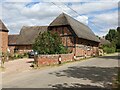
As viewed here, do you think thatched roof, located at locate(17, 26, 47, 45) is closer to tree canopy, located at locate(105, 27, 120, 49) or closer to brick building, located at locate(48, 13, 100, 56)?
brick building, located at locate(48, 13, 100, 56)

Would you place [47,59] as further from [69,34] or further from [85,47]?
[85,47]

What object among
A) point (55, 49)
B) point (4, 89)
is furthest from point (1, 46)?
point (4, 89)

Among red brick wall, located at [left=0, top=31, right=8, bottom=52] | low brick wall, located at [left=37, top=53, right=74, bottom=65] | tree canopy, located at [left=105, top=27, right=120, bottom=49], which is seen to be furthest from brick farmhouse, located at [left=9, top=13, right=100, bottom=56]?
low brick wall, located at [left=37, top=53, right=74, bottom=65]

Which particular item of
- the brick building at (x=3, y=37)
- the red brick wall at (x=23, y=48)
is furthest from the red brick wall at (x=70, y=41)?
the brick building at (x=3, y=37)

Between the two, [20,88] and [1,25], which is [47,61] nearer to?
[20,88]

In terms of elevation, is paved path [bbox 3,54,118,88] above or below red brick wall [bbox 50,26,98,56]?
below

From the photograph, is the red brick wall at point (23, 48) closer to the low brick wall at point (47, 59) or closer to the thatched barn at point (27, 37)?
the thatched barn at point (27, 37)

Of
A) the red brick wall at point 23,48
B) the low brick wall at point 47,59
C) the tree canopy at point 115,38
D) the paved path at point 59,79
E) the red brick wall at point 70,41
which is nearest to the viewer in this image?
the paved path at point 59,79

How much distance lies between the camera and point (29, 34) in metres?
53.7

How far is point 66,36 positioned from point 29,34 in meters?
12.4

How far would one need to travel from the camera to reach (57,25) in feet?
148

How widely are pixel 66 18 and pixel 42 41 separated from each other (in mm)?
17244

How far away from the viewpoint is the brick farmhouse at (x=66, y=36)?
43.2 m

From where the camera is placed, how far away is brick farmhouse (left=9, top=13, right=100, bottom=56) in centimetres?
4322
